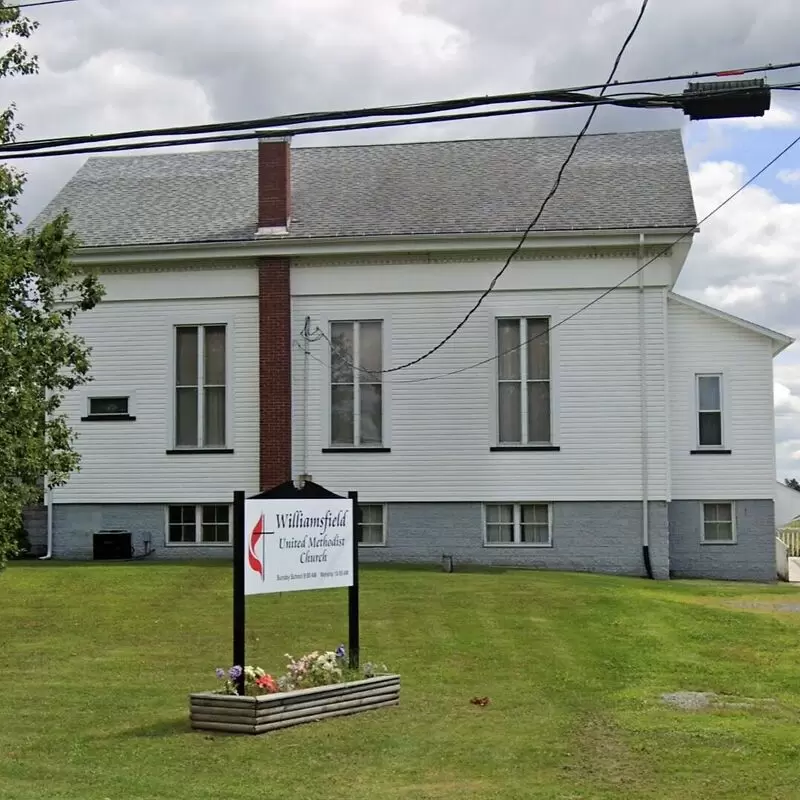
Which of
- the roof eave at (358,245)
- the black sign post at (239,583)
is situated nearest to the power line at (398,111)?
the black sign post at (239,583)

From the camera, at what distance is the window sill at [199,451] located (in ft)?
91.5

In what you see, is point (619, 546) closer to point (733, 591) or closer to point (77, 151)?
point (733, 591)

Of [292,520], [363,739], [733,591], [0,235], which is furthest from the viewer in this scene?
[733,591]

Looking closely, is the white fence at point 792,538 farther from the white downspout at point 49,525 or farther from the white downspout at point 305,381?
the white downspout at point 49,525

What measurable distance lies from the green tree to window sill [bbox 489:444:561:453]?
11.2 m

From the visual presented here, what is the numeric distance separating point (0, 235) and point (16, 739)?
722 centimetres

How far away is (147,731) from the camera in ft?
38.6

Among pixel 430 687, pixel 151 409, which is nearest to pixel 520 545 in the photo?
pixel 151 409

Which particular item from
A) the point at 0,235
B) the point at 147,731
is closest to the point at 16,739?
the point at 147,731

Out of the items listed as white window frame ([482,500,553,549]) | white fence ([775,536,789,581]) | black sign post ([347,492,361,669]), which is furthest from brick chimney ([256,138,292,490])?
black sign post ([347,492,361,669])

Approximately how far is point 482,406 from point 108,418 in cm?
821

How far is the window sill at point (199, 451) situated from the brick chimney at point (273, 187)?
4712 mm

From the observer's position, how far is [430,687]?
13961 millimetres

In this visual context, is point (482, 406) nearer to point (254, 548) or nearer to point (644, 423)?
point (644, 423)
